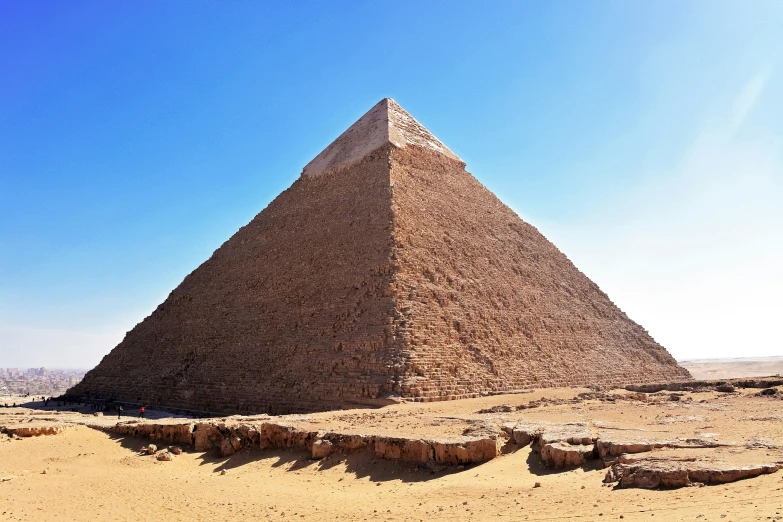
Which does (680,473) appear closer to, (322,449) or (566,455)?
(566,455)

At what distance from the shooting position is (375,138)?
3073cm

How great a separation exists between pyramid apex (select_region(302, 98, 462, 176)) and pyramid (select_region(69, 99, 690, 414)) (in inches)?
4.5

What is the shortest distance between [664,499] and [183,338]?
2390 cm

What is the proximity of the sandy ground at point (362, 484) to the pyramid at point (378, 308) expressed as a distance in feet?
20.0

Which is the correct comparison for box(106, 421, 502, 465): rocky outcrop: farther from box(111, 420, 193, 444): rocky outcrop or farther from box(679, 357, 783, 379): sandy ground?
box(679, 357, 783, 379): sandy ground

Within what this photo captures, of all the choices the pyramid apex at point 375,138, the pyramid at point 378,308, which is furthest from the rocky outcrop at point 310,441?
the pyramid apex at point 375,138

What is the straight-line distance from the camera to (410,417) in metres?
13.1

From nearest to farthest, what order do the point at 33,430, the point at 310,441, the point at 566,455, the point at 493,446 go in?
the point at 566,455, the point at 493,446, the point at 310,441, the point at 33,430

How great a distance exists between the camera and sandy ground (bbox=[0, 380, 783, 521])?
5520 mm

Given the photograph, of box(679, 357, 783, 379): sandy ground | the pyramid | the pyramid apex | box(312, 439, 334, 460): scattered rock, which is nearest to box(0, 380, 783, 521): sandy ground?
box(312, 439, 334, 460): scattered rock

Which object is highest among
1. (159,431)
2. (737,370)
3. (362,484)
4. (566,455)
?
(159,431)

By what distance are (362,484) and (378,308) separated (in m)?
11.8

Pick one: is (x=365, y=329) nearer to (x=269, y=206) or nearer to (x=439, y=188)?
(x=439, y=188)

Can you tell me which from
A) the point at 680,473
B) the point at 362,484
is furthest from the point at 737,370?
the point at 680,473
